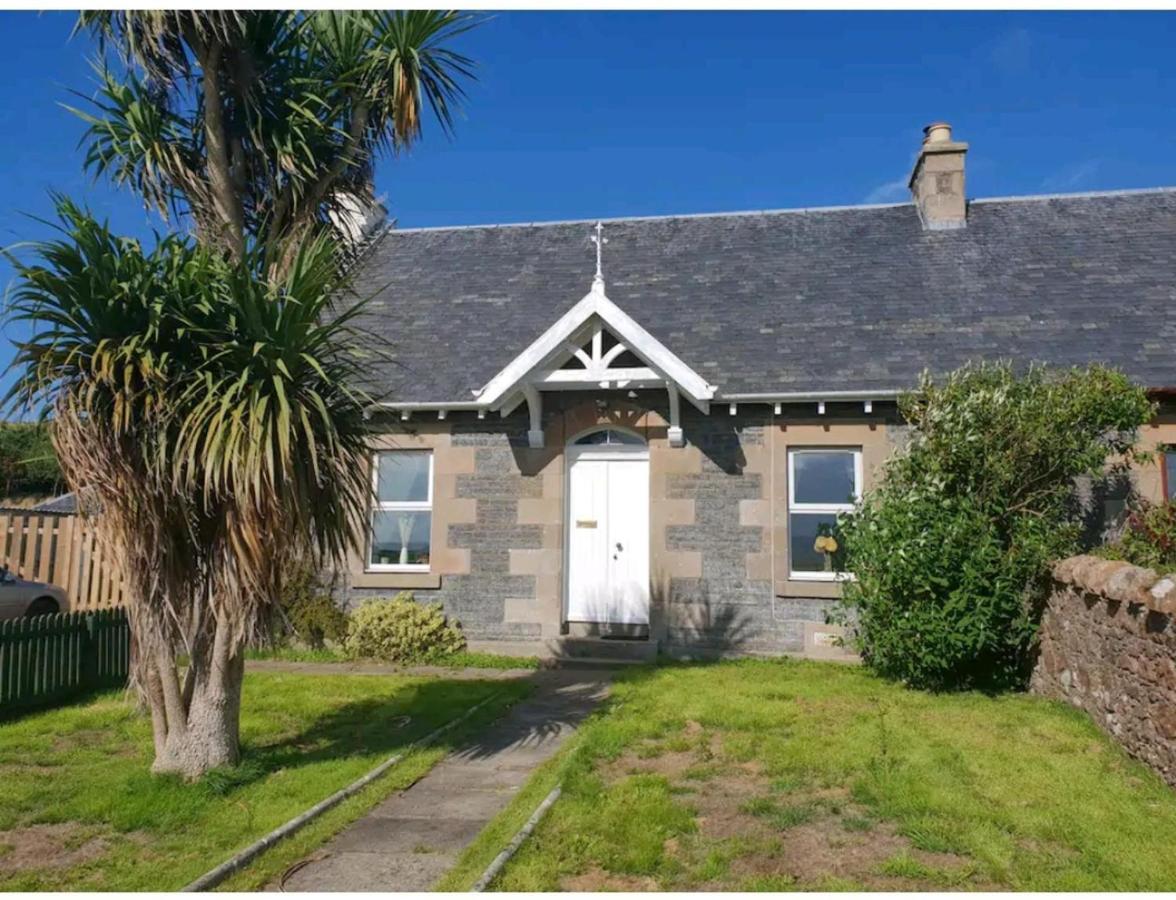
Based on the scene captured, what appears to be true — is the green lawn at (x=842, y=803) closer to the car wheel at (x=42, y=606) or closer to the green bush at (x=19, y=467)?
the car wheel at (x=42, y=606)

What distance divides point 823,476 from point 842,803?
20.9 ft

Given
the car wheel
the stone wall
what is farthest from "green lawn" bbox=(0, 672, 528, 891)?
the car wheel

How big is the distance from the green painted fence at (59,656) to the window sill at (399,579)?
10.2ft

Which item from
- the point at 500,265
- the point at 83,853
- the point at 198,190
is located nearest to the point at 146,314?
the point at 198,190

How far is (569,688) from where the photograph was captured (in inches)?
397

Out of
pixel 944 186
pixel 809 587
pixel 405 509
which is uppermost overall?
pixel 944 186

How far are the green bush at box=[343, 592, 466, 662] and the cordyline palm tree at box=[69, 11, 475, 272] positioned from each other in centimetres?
551

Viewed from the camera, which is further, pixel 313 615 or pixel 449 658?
pixel 313 615

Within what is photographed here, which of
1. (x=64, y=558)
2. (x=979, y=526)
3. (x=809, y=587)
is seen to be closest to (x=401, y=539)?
(x=64, y=558)

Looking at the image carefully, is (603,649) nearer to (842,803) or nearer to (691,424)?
(691,424)

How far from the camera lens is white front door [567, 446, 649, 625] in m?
12.2

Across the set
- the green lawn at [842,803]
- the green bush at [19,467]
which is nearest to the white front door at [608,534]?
the green lawn at [842,803]

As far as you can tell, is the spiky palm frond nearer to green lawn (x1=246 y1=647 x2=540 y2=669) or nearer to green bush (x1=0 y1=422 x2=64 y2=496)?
green lawn (x1=246 y1=647 x2=540 y2=669)

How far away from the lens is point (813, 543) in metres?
11.7
